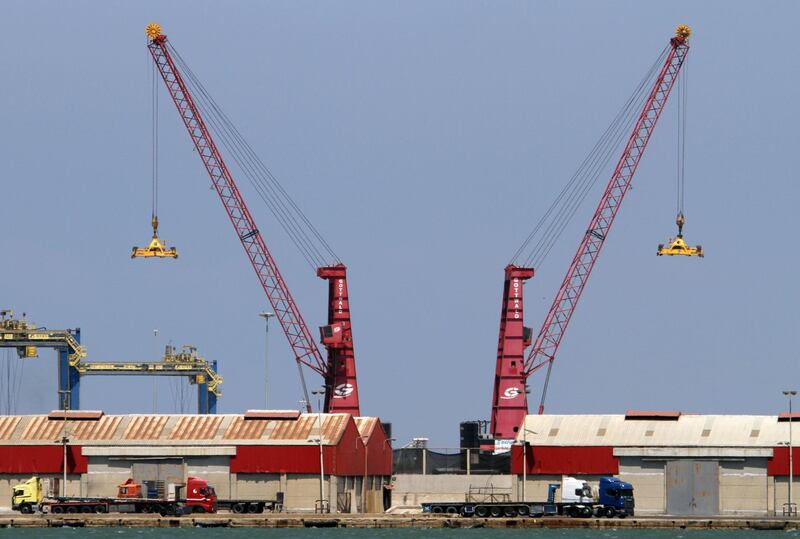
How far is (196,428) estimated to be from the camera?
5920 inches

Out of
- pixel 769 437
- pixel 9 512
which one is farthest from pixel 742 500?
pixel 9 512

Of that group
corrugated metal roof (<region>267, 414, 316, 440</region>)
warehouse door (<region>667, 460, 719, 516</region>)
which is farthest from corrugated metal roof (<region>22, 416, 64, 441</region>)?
warehouse door (<region>667, 460, 719, 516</region>)

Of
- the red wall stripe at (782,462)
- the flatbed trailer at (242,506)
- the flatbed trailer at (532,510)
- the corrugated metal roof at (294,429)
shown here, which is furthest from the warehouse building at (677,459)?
the flatbed trailer at (242,506)

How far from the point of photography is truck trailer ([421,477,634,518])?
138250 millimetres

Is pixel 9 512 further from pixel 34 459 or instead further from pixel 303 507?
pixel 303 507

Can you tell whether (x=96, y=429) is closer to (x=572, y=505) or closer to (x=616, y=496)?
(x=572, y=505)

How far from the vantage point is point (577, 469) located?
5802 inches

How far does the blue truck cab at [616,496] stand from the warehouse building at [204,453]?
1901cm

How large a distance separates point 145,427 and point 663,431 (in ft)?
120

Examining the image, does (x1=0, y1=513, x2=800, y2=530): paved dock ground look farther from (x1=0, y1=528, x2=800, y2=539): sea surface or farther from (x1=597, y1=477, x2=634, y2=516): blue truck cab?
(x1=597, y1=477, x2=634, y2=516): blue truck cab

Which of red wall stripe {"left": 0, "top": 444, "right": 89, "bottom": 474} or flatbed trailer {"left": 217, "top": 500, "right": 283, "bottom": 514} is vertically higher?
red wall stripe {"left": 0, "top": 444, "right": 89, "bottom": 474}

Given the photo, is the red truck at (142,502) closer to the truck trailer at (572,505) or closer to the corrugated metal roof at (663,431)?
the truck trailer at (572,505)

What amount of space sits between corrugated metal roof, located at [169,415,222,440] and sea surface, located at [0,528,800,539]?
1577cm

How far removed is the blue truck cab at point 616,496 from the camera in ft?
459
